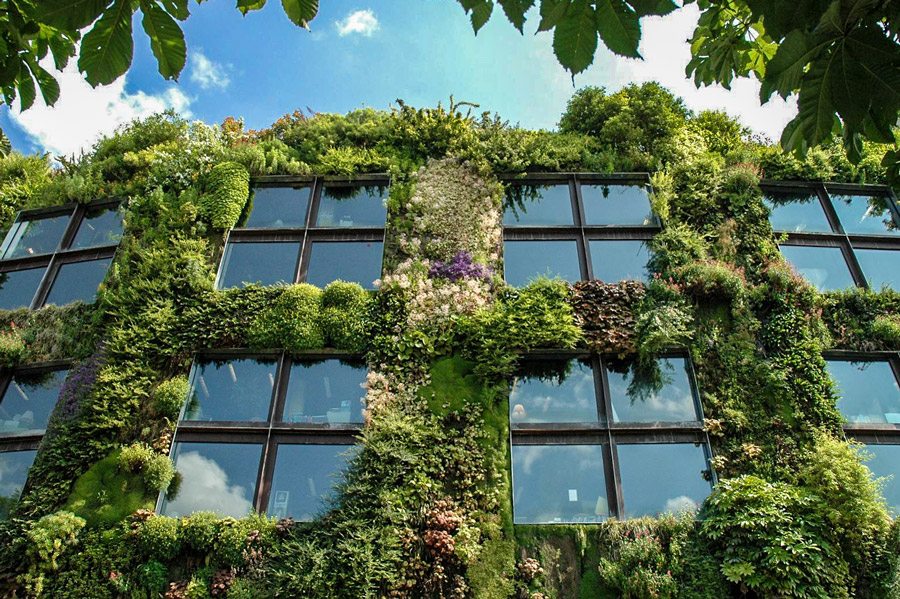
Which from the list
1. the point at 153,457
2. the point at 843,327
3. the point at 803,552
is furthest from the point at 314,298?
the point at 843,327

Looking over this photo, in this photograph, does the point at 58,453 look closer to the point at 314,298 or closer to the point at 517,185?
the point at 314,298

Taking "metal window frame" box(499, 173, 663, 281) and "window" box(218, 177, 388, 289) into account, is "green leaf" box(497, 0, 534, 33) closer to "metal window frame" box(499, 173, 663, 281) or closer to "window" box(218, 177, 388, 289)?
Result: "window" box(218, 177, 388, 289)

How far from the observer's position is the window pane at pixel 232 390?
959 cm

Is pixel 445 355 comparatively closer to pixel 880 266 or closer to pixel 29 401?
pixel 29 401

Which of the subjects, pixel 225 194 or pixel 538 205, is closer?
pixel 225 194

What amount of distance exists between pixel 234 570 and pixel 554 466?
4280mm

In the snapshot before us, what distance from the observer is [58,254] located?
12172mm

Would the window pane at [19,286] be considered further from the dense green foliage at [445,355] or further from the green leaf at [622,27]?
the green leaf at [622,27]

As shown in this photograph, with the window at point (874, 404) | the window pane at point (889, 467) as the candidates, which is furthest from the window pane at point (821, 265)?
the window pane at point (889, 467)

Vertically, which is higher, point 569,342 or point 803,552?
point 569,342

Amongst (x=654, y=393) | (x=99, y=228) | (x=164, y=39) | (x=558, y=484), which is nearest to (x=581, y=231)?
(x=654, y=393)

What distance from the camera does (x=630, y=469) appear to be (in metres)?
8.93

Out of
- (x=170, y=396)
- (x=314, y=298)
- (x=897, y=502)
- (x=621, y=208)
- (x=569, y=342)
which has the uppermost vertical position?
(x=621, y=208)

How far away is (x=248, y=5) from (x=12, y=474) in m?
9.11
